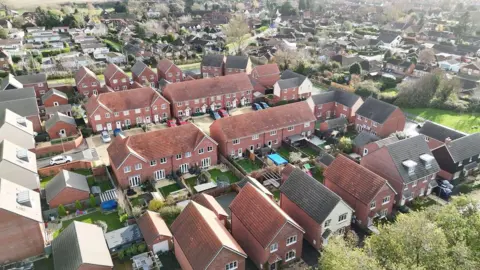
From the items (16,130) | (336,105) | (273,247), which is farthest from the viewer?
(336,105)

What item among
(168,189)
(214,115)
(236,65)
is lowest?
(168,189)

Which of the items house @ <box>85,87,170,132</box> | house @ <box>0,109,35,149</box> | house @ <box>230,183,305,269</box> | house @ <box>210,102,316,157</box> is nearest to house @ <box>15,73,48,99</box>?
house @ <box>85,87,170,132</box>

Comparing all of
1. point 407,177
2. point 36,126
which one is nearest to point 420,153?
point 407,177

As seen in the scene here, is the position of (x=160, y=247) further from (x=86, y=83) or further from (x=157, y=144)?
(x=86, y=83)

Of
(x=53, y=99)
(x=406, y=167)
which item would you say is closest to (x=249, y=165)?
(x=406, y=167)

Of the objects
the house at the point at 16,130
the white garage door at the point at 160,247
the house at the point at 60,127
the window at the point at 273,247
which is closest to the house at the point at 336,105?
the window at the point at 273,247

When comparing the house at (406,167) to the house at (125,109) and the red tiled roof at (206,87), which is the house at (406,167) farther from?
the house at (125,109)
